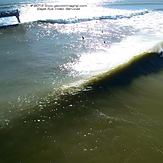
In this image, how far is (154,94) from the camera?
23.1m

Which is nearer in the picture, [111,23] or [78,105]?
[78,105]

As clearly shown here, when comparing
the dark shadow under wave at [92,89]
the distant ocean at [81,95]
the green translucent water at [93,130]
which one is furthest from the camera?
the dark shadow under wave at [92,89]

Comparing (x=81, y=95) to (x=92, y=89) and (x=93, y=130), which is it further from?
(x=93, y=130)

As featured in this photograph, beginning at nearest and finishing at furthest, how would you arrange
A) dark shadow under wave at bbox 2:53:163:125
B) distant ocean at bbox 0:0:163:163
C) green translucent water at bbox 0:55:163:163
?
green translucent water at bbox 0:55:163:163 < distant ocean at bbox 0:0:163:163 < dark shadow under wave at bbox 2:53:163:125

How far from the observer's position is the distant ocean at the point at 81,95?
656 inches

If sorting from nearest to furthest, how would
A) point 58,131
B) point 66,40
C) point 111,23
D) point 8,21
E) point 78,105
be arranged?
point 58,131
point 78,105
point 66,40
point 111,23
point 8,21

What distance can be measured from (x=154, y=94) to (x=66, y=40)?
64.2ft

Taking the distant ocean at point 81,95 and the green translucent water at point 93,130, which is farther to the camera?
the distant ocean at point 81,95

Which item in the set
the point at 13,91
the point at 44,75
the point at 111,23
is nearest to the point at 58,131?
the point at 13,91

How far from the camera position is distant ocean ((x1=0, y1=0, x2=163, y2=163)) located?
16.7 meters

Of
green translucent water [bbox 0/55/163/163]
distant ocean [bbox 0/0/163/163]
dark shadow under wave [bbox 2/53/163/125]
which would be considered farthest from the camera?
dark shadow under wave [bbox 2/53/163/125]

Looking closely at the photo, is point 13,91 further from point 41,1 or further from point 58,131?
point 41,1

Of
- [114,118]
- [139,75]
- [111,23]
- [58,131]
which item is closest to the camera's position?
[58,131]

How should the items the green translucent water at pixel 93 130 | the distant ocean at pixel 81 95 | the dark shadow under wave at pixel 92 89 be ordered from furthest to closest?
the dark shadow under wave at pixel 92 89, the distant ocean at pixel 81 95, the green translucent water at pixel 93 130
